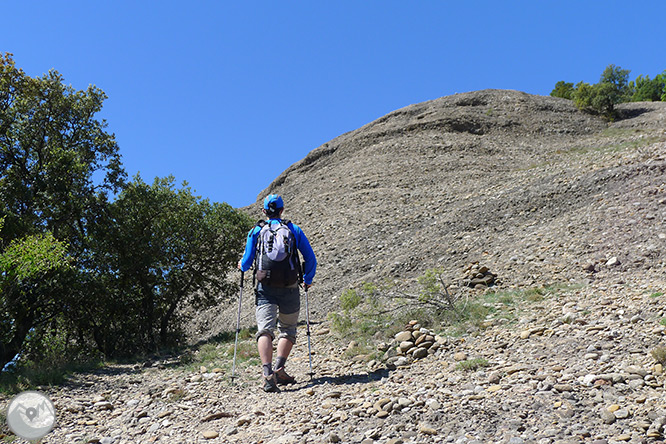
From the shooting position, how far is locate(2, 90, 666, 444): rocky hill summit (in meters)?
4.57

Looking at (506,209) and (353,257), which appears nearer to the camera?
(506,209)

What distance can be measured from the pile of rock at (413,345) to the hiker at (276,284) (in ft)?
4.76

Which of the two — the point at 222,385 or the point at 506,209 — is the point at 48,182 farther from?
the point at 506,209

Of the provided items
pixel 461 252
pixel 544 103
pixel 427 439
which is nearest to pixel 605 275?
pixel 461 252

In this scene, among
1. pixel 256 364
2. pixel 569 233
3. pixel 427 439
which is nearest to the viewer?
pixel 427 439

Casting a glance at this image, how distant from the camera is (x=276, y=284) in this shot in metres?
6.63

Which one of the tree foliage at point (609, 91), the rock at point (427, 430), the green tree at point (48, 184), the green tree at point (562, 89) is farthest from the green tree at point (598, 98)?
the rock at point (427, 430)

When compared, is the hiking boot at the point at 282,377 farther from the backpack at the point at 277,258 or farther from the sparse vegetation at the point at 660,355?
the sparse vegetation at the point at 660,355

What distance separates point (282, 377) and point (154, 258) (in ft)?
24.4

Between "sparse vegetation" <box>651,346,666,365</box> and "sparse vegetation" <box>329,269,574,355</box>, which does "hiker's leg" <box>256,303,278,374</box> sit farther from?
"sparse vegetation" <box>651,346,666,365</box>

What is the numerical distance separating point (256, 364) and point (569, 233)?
7.43 meters

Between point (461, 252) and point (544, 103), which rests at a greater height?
point (544, 103)

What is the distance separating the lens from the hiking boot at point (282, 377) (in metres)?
6.55

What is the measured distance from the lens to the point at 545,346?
6141 millimetres
